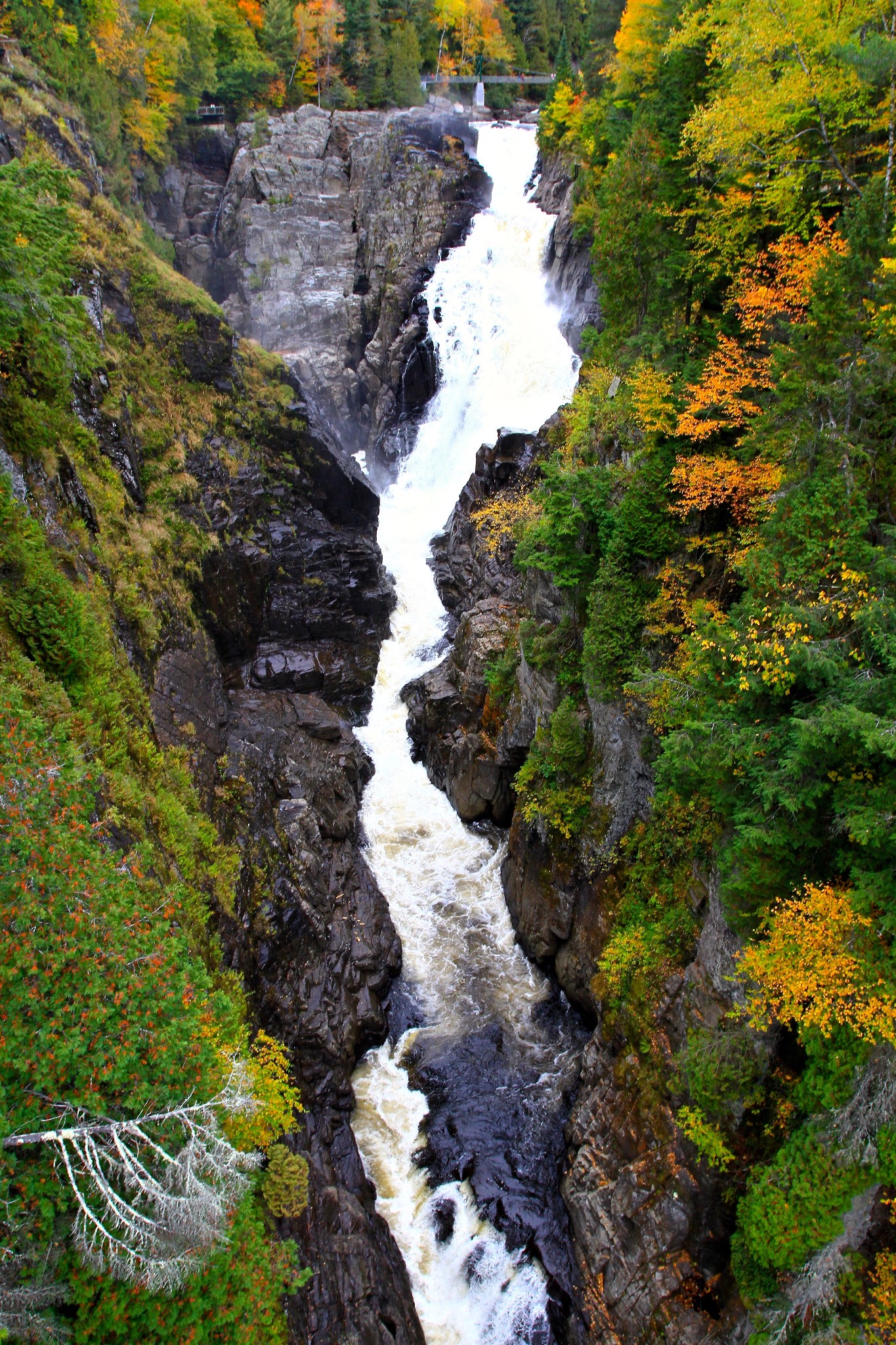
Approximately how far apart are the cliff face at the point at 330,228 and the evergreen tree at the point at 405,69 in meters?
3.89

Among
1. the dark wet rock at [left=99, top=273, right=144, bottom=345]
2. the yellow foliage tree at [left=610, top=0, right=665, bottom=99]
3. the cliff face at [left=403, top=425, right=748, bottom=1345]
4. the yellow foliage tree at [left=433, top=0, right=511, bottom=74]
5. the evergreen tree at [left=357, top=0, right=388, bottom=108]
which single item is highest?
the yellow foliage tree at [left=433, top=0, right=511, bottom=74]

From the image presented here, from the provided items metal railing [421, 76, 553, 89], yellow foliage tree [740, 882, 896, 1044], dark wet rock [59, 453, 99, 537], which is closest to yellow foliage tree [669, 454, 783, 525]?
yellow foliage tree [740, 882, 896, 1044]

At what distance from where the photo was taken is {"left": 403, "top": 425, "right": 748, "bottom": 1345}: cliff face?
10078mm

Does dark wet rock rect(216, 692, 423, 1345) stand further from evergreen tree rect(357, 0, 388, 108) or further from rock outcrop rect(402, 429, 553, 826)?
evergreen tree rect(357, 0, 388, 108)

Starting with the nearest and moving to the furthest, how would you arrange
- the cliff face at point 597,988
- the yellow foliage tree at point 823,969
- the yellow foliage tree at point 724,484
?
the yellow foliage tree at point 823,969, the cliff face at point 597,988, the yellow foliage tree at point 724,484

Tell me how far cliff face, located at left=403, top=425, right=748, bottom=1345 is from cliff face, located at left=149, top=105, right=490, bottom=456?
65.7 feet

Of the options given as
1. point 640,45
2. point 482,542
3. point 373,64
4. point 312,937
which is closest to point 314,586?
point 482,542

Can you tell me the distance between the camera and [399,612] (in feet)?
97.9

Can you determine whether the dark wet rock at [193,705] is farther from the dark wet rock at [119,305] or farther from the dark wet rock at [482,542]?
the dark wet rock at [482,542]

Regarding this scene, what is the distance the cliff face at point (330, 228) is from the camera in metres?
39.6

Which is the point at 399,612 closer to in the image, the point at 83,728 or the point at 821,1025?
the point at 83,728

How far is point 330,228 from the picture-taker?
141 feet

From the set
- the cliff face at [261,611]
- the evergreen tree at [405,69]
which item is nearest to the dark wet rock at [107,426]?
the cliff face at [261,611]

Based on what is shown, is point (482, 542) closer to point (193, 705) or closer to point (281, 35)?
point (193, 705)
